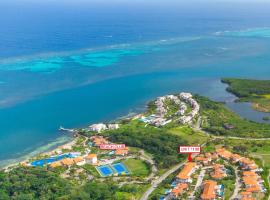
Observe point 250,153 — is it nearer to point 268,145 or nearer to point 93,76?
point 268,145

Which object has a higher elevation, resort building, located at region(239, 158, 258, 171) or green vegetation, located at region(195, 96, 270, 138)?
green vegetation, located at region(195, 96, 270, 138)

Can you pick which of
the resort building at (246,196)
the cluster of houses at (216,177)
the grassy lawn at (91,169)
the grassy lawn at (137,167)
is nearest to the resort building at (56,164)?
the grassy lawn at (91,169)

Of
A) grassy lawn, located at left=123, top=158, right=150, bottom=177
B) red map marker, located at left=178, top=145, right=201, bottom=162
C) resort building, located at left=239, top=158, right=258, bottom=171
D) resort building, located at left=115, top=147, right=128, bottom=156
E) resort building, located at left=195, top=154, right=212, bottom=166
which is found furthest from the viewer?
resort building, located at left=115, top=147, right=128, bottom=156

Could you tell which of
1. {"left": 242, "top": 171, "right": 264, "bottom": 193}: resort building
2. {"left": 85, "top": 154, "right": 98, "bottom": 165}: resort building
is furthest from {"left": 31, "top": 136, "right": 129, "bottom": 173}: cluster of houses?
{"left": 242, "top": 171, "right": 264, "bottom": 193}: resort building

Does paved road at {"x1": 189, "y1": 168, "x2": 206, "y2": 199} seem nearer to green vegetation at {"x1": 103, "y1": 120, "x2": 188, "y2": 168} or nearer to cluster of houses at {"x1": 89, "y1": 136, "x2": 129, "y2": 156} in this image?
green vegetation at {"x1": 103, "y1": 120, "x2": 188, "y2": 168}

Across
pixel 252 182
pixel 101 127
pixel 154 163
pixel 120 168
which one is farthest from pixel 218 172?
pixel 101 127

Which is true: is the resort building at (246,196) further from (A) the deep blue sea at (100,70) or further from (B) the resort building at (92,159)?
(A) the deep blue sea at (100,70)

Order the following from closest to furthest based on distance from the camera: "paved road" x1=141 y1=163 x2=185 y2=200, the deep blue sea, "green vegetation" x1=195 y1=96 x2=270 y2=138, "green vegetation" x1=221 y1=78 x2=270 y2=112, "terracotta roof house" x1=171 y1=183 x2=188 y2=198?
"terracotta roof house" x1=171 y1=183 x2=188 y2=198 → "paved road" x1=141 y1=163 x2=185 y2=200 → "green vegetation" x1=195 y1=96 x2=270 y2=138 → the deep blue sea → "green vegetation" x1=221 y1=78 x2=270 y2=112
